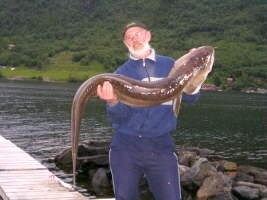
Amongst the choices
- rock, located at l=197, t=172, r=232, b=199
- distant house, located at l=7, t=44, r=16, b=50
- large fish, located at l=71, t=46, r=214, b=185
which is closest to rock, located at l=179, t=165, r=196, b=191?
rock, located at l=197, t=172, r=232, b=199

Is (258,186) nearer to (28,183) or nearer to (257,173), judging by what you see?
(257,173)

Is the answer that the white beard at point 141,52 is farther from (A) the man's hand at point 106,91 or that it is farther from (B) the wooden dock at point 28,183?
(B) the wooden dock at point 28,183

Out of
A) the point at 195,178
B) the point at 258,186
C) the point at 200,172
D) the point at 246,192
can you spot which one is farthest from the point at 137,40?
the point at 200,172

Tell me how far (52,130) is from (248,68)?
101m

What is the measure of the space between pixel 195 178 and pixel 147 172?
16328 mm

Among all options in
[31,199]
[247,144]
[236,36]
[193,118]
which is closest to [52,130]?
[247,144]

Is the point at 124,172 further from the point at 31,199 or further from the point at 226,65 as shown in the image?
the point at 226,65

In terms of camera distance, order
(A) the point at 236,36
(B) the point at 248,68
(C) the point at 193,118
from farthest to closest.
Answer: (A) the point at 236,36
(B) the point at 248,68
(C) the point at 193,118

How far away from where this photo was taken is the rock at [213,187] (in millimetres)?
20719

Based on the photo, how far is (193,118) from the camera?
60406mm

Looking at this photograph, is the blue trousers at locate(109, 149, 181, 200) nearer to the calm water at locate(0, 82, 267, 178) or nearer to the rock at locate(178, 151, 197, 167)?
the calm water at locate(0, 82, 267, 178)

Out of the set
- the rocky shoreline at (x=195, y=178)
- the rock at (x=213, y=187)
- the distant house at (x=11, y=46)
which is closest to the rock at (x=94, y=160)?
the rocky shoreline at (x=195, y=178)

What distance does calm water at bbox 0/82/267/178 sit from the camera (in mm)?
35444

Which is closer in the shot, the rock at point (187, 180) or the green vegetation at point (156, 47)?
the rock at point (187, 180)
